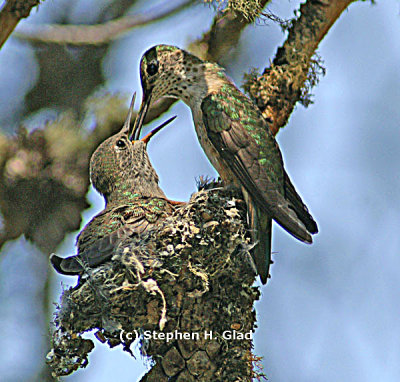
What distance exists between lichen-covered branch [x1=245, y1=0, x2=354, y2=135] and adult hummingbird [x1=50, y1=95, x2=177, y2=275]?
76 centimetres

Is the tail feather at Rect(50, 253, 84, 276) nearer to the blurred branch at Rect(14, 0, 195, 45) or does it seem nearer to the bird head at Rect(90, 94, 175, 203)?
the bird head at Rect(90, 94, 175, 203)

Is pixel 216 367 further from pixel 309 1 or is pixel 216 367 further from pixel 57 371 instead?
pixel 309 1

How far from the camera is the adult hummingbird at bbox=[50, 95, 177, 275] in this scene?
3.56 metres

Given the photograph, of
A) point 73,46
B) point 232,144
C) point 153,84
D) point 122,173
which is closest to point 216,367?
point 232,144

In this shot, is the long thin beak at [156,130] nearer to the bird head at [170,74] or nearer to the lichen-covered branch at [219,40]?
the bird head at [170,74]

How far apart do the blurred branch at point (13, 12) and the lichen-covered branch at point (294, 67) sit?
5.23 ft

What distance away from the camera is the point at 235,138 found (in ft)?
12.7

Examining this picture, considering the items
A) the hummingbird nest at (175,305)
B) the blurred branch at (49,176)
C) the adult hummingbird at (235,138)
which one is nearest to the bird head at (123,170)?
the adult hummingbird at (235,138)

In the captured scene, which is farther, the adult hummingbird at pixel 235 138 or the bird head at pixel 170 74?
the bird head at pixel 170 74

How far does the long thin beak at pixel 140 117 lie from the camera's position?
4281mm

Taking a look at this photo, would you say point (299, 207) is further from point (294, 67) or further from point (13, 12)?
point (13, 12)

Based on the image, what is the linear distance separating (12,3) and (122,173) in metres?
1.38

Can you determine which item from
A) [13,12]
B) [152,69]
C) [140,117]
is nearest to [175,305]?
[140,117]

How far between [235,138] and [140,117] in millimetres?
810
